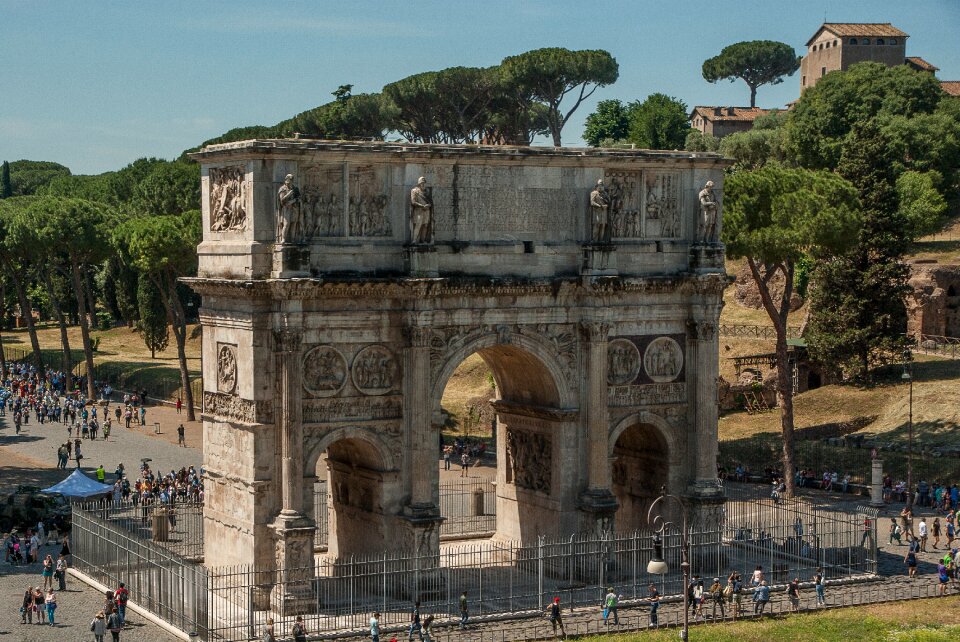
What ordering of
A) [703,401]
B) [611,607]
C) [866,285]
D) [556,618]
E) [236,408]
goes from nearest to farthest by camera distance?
[556,618] → [611,607] → [236,408] → [703,401] → [866,285]

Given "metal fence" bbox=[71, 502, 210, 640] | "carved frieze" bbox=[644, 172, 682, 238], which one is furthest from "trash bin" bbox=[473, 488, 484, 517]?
"metal fence" bbox=[71, 502, 210, 640]

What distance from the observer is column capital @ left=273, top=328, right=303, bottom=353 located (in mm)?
37156

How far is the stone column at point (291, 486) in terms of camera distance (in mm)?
36750

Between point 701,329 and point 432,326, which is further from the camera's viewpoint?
point 701,329

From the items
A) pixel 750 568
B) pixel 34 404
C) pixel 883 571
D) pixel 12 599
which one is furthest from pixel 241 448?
pixel 34 404

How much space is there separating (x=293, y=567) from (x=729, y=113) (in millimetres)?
99828

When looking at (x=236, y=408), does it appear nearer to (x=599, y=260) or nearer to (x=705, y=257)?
(x=599, y=260)

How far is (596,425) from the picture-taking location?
1624 inches

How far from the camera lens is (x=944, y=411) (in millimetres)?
61750

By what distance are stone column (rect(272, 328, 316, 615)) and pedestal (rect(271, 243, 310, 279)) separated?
149 centimetres

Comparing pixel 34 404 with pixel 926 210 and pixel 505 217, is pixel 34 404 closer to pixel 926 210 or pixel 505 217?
pixel 505 217

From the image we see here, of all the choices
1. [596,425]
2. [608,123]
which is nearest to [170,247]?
[596,425]

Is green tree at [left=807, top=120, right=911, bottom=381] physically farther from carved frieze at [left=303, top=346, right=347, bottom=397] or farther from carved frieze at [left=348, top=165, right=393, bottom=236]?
carved frieze at [left=303, top=346, right=347, bottom=397]

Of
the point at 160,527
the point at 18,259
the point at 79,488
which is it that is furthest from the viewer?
the point at 18,259
